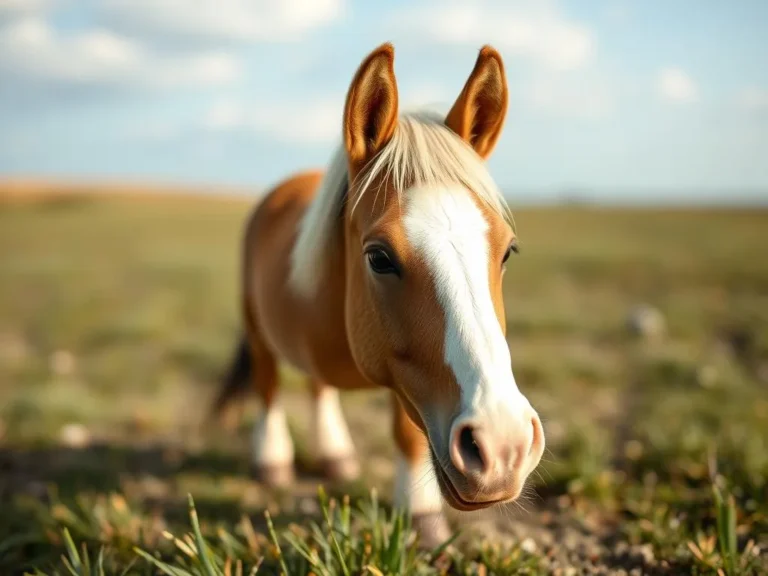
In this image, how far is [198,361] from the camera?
6.54 m

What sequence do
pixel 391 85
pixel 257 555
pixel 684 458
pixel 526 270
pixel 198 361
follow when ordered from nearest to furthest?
pixel 391 85 < pixel 257 555 < pixel 684 458 < pixel 198 361 < pixel 526 270

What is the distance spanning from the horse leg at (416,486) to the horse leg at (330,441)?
40.3 inches

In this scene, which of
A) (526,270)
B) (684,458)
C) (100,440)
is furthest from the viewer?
(526,270)

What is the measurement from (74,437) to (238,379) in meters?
1.48

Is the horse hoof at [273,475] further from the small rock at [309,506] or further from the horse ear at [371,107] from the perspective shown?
the horse ear at [371,107]

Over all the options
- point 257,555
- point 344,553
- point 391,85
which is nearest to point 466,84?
point 391,85

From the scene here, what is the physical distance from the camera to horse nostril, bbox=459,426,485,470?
157cm

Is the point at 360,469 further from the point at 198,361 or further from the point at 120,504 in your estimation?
the point at 198,361

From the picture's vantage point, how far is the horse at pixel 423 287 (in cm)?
160

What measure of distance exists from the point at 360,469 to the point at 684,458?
2278 millimetres

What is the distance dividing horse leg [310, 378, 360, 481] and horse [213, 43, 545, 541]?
3.36ft

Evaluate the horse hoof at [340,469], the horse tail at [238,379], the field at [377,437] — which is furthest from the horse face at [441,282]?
the horse tail at [238,379]

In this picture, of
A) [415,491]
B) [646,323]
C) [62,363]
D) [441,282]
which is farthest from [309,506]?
[646,323]

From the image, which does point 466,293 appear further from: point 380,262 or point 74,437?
point 74,437
